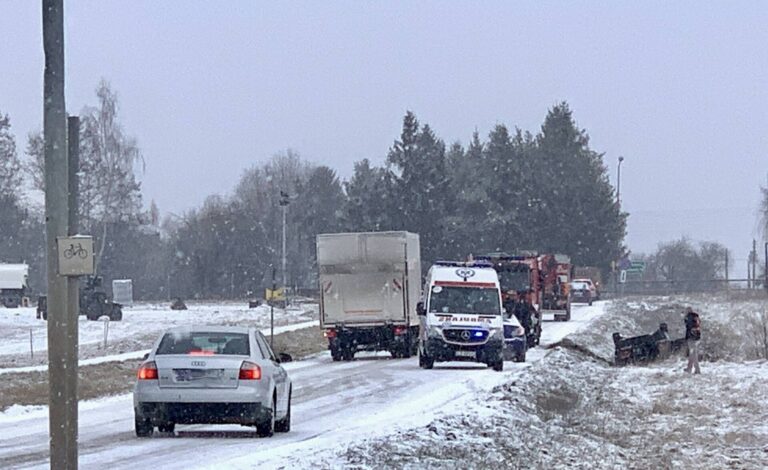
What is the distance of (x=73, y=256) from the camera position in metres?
11.1

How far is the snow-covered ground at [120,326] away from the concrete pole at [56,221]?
28.0 m

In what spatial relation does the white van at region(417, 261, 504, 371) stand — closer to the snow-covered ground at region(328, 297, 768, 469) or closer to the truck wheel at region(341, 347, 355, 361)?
the snow-covered ground at region(328, 297, 768, 469)

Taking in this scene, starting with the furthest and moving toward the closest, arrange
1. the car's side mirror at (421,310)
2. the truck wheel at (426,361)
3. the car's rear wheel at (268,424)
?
the truck wheel at (426,361) → the car's side mirror at (421,310) → the car's rear wheel at (268,424)

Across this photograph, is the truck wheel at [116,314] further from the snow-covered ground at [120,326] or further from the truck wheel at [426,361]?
the truck wheel at [426,361]

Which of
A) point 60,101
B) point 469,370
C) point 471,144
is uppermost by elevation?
point 471,144

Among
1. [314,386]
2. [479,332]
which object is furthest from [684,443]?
[479,332]

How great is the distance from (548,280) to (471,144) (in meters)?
62.6

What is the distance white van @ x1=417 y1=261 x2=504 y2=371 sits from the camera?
35406mm

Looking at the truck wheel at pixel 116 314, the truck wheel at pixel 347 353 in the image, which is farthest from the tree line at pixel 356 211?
the truck wheel at pixel 347 353

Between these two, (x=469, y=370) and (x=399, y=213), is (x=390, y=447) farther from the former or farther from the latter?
(x=399, y=213)

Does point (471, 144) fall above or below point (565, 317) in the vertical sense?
above

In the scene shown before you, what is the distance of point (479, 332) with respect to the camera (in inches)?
1394

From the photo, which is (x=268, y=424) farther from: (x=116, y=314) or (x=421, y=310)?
(x=116, y=314)

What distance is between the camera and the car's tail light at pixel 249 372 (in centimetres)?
1850
